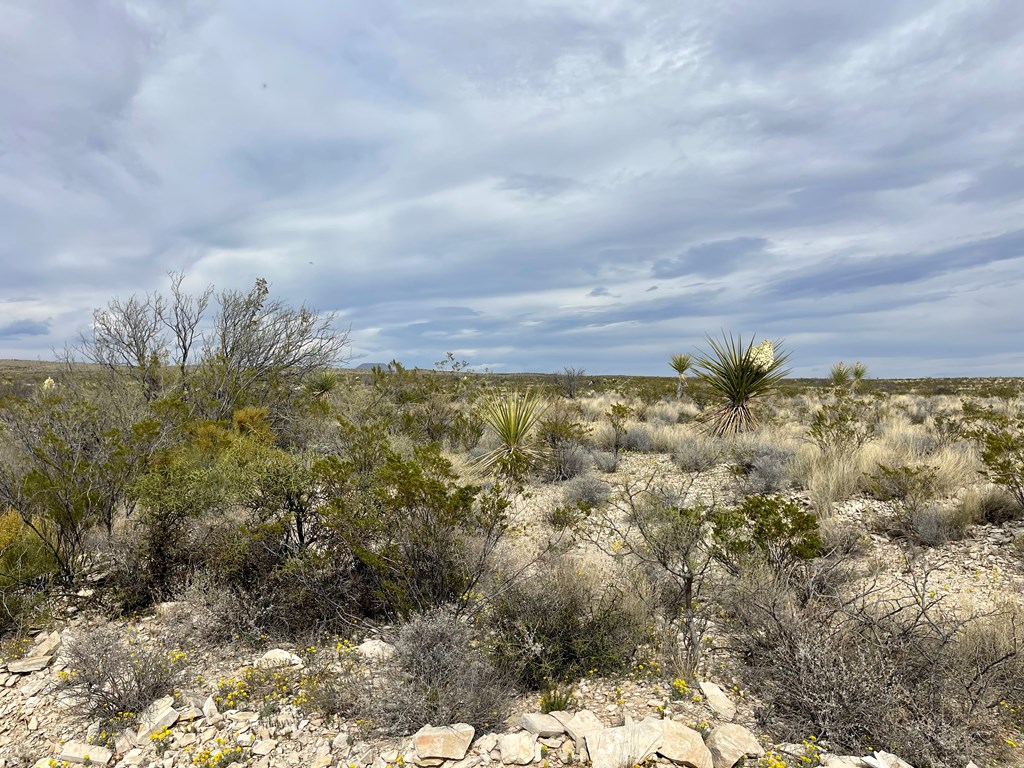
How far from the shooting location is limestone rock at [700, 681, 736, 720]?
3.53 meters

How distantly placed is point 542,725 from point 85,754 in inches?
108

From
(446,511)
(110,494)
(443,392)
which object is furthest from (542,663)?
(443,392)

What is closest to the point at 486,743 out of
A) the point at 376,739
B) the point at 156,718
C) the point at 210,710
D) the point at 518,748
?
the point at 518,748

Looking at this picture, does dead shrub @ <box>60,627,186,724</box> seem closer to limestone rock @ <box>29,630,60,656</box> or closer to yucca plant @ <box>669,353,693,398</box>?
limestone rock @ <box>29,630,60,656</box>

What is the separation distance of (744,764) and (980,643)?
2.19 m

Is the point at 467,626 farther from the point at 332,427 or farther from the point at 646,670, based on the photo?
the point at 332,427

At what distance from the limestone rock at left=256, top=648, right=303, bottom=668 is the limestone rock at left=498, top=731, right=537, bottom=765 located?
1784 millimetres

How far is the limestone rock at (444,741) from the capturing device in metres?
3.11

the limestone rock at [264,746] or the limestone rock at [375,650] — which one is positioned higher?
the limestone rock at [375,650]

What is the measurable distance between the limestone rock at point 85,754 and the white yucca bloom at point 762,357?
41.1 ft

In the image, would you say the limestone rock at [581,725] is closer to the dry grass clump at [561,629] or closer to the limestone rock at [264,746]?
the dry grass clump at [561,629]

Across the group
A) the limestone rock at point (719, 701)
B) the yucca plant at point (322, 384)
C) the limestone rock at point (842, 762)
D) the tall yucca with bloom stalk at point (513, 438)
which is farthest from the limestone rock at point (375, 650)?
the yucca plant at point (322, 384)

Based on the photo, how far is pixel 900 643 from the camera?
3.58 metres

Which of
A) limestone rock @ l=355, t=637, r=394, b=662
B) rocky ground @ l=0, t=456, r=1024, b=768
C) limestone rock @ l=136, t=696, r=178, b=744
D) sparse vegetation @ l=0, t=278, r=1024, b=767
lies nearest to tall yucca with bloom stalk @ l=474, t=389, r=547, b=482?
sparse vegetation @ l=0, t=278, r=1024, b=767
